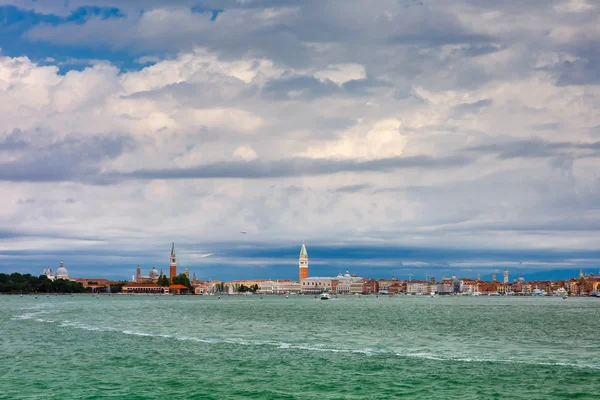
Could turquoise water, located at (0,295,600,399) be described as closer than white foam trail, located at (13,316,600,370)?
Yes

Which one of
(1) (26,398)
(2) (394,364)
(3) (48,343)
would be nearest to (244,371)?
(2) (394,364)

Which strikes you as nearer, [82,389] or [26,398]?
[26,398]

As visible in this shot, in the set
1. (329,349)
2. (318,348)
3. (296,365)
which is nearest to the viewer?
(296,365)

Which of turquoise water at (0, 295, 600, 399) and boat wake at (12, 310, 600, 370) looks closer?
turquoise water at (0, 295, 600, 399)

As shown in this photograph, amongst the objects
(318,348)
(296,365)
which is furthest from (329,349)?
(296,365)

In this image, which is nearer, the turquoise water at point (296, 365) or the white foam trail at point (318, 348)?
the turquoise water at point (296, 365)

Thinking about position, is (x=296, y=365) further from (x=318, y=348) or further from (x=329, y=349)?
(x=318, y=348)

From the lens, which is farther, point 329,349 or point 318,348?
point 318,348

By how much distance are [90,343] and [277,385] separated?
24.2 meters

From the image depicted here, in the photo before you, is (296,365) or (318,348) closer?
(296,365)

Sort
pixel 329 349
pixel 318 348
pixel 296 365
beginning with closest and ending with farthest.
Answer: pixel 296 365
pixel 329 349
pixel 318 348

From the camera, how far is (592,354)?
46.3 meters

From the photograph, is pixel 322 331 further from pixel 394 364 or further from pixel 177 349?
pixel 394 364

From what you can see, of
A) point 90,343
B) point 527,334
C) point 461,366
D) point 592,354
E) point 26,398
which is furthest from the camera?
point 527,334
